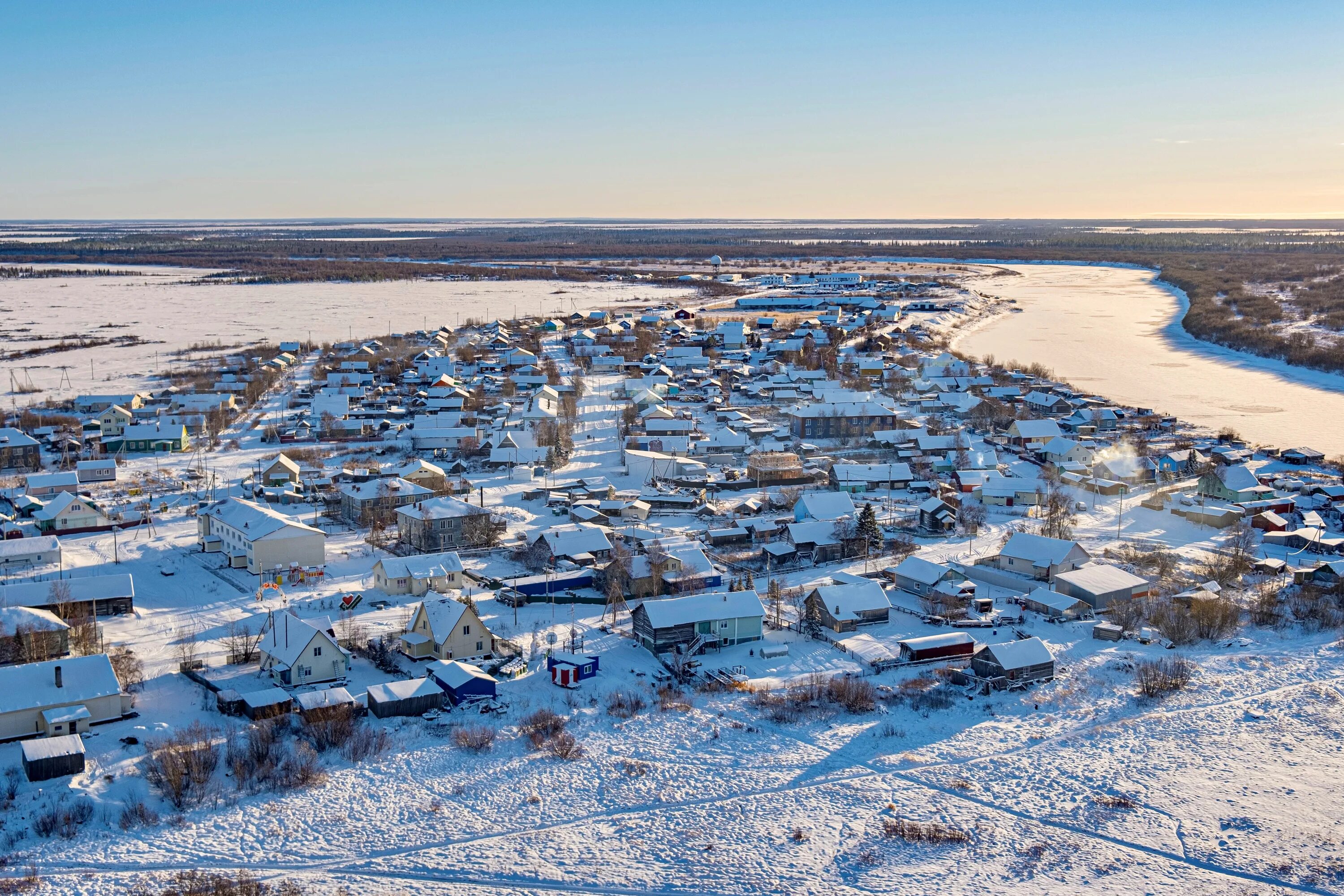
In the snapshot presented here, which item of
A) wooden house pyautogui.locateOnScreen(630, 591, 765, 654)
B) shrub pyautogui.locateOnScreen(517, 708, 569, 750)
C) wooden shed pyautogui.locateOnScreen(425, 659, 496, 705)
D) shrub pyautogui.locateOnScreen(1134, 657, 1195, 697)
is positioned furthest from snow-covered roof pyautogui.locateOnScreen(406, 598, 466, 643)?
shrub pyautogui.locateOnScreen(1134, 657, 1195, 697)

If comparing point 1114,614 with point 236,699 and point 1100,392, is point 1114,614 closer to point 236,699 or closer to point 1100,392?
point 236,699

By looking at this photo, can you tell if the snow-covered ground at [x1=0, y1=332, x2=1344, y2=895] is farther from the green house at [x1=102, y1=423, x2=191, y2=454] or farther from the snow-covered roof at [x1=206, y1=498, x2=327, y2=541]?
the green house at [x1=102, y1=423, x2=191, y2=454]

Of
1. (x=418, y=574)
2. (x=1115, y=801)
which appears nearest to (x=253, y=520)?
(x=418, y=574)

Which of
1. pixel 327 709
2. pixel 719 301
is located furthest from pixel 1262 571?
pixel 719 301

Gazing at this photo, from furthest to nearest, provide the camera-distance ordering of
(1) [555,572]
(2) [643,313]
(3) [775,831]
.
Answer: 1. (2) [643,313]
2. (1) [555,572]
3. (3) [775,831]

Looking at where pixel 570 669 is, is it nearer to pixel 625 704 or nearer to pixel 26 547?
pixel 625 704
